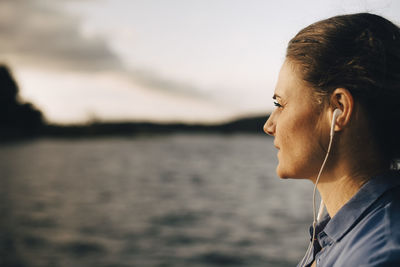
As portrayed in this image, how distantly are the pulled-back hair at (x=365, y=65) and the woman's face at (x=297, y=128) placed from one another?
0.08 meters

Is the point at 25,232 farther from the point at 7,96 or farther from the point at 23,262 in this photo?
the point at 7,96

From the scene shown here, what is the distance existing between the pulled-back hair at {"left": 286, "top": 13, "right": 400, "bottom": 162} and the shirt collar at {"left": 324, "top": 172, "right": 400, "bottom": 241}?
0.13 meters

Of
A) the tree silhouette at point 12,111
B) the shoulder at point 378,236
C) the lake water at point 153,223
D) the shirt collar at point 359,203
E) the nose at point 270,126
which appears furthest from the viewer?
the tree silhouette at point 12,111

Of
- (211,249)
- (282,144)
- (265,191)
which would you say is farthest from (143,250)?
(265,191)

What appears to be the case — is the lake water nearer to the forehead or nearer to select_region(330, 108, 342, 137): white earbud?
the forehead

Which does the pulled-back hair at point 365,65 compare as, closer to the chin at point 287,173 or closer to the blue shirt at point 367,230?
the blue shirt at point 367,230

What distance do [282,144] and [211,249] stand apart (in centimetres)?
1112

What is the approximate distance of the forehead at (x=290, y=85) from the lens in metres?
1.60

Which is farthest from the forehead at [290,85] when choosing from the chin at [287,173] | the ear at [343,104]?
the chin at [287,173]

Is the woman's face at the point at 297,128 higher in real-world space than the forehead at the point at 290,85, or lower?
lower

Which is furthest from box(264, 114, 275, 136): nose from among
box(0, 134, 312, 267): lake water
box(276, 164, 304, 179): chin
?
box(0, 134, 312, 267): lake water

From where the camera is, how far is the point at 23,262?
11.4 m

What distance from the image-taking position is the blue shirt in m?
1.18

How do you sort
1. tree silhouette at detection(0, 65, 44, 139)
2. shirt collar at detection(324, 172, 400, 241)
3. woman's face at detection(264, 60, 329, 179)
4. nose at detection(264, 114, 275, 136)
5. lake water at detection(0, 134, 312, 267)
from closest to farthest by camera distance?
shirt collar at detection(324, 172, 400, 241) < woman's face at detection(264, 60, 329, 179) < nose at detection(264, 114, 275, 136) < lake water at detection(0, 134, 312, 267) < tree silhouette at detection(0, 65, 44, 139)
